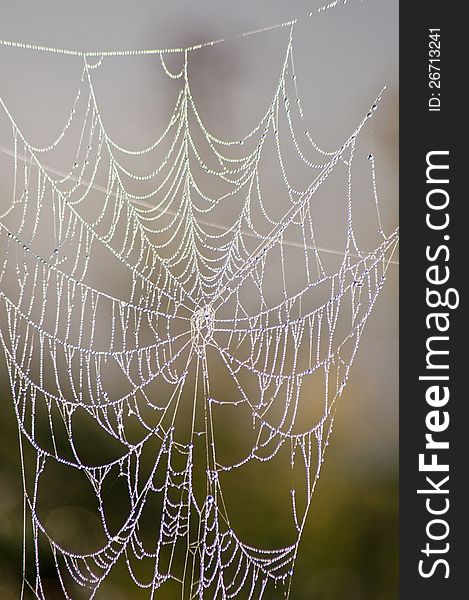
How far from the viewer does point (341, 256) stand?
91.5 inches

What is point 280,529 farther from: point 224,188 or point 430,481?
point 430,481

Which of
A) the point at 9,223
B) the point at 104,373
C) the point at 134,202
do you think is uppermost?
the point at 134,202

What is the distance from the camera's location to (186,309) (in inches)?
85.6

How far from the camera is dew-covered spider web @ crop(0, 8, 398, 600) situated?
80.0 inches

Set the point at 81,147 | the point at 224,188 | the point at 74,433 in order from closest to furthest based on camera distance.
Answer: the point at 81,147 → the point at 224,188 → the point at 74,433

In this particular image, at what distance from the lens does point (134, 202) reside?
234cm

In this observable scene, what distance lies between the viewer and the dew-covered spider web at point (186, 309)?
2.03 meters

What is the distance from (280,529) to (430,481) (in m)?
1.41

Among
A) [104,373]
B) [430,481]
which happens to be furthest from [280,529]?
[430,481]

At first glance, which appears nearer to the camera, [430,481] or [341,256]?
[430,481]

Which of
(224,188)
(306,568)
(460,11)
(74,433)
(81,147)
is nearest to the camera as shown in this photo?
(460,11)

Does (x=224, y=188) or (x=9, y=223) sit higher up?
(x=224, y=188)

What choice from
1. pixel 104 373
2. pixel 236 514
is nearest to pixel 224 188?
pixel 104 373

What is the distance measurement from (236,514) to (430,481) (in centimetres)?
142
